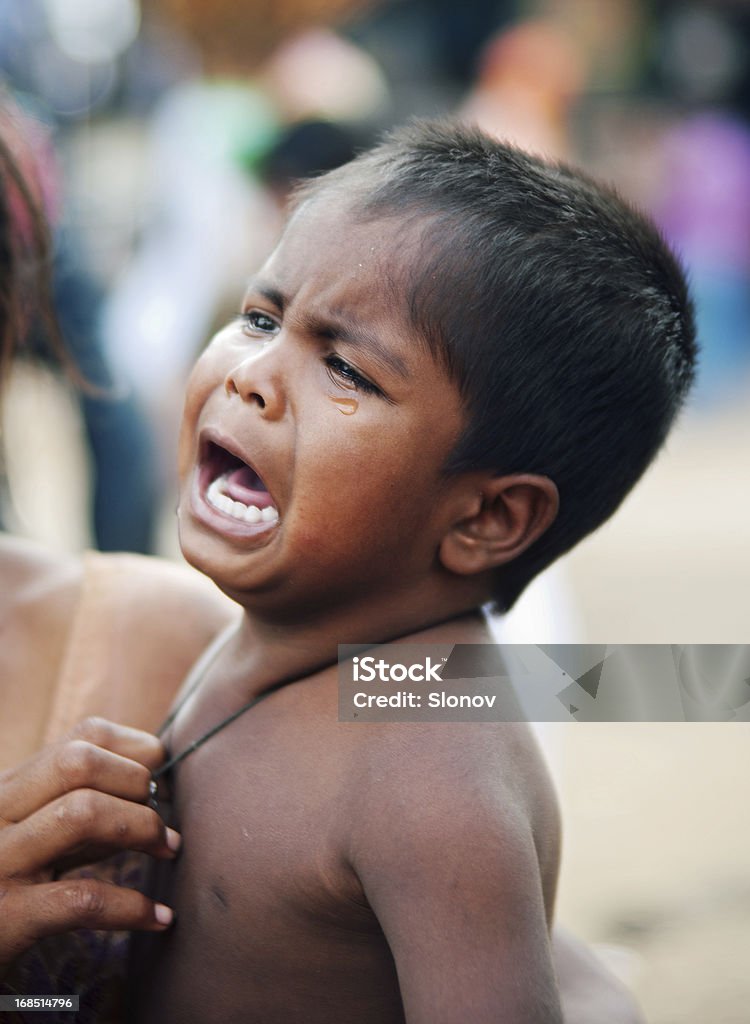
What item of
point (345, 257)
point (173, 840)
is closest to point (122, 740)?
point (173, 840)

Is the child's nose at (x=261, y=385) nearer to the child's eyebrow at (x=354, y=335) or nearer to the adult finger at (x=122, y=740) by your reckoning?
the child's eyebrow at (x=354, y=335)

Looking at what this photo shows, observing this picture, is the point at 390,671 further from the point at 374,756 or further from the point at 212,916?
the point at 212,916

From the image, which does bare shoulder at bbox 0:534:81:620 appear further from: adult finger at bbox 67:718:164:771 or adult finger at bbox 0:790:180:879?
adult finger at bbox 0:790:180:879

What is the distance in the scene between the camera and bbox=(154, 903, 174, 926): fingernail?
1.26 meters

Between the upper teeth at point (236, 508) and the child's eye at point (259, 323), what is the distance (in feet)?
0.62

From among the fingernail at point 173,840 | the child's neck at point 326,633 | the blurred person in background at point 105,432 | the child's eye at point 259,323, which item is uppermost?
the blurred person in background at point 105,432

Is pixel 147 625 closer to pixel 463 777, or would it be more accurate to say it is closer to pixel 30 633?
pixel 30 633

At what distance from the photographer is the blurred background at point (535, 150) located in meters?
2.90

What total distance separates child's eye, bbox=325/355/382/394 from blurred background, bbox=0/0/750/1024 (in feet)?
1.86

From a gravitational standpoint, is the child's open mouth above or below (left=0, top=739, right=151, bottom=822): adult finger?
above

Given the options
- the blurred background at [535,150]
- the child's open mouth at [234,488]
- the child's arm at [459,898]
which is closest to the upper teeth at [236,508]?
the child's open mouth at [234,488]

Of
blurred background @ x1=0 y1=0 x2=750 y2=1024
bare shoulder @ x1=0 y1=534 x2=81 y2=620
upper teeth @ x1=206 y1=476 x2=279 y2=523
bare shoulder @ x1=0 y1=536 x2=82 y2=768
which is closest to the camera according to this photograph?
upper teeth @ x1=206 y1=476 x2=279 y2=523

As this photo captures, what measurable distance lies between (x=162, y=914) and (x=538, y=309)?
785 mm

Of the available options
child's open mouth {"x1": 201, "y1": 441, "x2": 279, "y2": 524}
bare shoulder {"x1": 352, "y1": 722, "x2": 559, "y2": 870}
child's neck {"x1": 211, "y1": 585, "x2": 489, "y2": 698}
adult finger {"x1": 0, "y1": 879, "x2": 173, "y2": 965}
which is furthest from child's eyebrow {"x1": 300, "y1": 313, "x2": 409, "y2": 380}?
adult finger {"x1": 0, "y1": 879, "x2": 173, "y2": 965}
